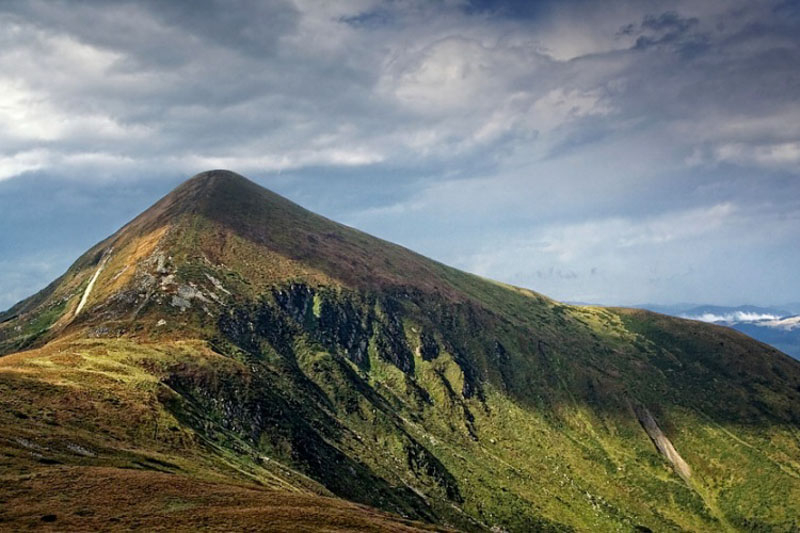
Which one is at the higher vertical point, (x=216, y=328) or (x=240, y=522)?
(x=216, y=328)

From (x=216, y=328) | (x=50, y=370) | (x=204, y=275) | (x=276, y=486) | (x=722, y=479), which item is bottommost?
(x=722, y=479)

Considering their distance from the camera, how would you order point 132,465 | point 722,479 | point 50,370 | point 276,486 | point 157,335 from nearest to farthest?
point 132,465
point 276,486
point 50,370
point 157,335
point 722,479

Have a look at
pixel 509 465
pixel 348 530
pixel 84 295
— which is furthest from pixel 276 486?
pixel 84 295

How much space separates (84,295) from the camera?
19812 cm

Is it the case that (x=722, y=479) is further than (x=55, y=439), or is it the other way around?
(x=722, y=479)

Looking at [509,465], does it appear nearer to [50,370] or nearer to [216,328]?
[216,328]

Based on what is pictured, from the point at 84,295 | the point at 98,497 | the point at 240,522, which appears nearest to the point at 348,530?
the point at 240,522

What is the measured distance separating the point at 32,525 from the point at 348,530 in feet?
105

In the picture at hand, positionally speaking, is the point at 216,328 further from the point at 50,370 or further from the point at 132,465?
the point at 132,465

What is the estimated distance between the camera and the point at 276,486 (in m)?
89.8

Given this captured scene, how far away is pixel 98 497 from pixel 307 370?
119873mm

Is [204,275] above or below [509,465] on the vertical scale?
above

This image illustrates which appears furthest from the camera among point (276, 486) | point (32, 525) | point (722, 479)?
point (722, 479)

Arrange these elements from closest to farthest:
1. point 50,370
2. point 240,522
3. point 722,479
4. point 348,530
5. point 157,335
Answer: point 240,522, point 348,530, point 50,370, point 157,335, point 722,479
